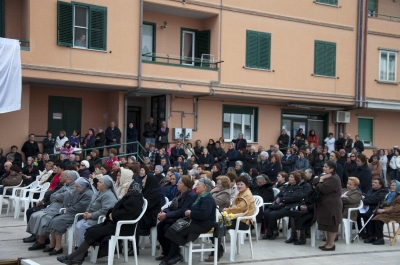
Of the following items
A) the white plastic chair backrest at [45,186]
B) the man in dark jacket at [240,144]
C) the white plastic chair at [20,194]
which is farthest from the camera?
the man in dark jacket at [240,144]

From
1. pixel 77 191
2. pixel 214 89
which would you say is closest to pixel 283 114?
pixel 214 89

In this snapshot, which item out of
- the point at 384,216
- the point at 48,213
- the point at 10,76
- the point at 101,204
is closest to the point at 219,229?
the point at 101,204

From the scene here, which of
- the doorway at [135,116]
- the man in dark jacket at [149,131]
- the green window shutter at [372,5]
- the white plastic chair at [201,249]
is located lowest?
the white plastic chair at [201,249]

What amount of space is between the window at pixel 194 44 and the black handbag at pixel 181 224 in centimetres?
1318

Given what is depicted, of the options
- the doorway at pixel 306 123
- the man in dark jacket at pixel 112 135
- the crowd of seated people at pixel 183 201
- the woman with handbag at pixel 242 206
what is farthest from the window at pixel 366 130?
the woman with handbag at pixel 242 206

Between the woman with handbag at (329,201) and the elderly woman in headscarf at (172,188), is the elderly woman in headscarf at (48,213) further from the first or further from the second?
the woman with handbag at (329,201)

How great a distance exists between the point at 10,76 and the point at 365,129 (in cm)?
1625

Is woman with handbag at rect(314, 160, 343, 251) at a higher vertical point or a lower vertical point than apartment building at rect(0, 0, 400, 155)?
lower

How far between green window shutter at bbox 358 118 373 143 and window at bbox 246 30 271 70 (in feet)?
20.1

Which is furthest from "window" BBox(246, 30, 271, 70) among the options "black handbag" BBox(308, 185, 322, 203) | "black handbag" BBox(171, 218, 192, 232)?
"black handbag" BBox(171, 218, 192, 232)

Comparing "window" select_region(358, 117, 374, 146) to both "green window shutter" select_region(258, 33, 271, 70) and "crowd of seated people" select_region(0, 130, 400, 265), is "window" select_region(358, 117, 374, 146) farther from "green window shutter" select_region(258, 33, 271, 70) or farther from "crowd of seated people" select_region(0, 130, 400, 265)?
"crowd of seated people" select_region(0, 130, 400, 265)

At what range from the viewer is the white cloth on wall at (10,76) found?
16.9 m

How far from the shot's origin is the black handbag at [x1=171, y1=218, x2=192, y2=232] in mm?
9445

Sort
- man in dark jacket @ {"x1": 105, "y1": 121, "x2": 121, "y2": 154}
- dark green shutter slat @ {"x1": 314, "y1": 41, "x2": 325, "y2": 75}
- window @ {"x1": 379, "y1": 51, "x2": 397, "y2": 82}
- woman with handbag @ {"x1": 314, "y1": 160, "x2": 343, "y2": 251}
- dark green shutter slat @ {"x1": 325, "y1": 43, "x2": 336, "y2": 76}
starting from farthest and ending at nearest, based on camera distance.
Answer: window @ {"x1": 379, "y1": 51, "x2": 397, "y2": 82} < dark green shutter slat @ {"x1": 325, "y1": 43, "x2": 336, "y2": 76} < dark green shutter slat @ {"x1": 314, "y1": 41, "x2": 325, "y2": 75} < man in dark jacket @ {"x1": 105, "y1": 121, "x2": 121, "y2": 154} < woman with handbag @ {"x1": 314, "y1": 160, "x2": 343, "y2": 251}
